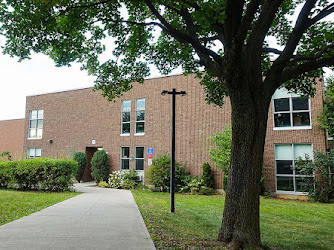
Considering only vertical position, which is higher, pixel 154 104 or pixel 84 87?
Answer: pixel 84 87

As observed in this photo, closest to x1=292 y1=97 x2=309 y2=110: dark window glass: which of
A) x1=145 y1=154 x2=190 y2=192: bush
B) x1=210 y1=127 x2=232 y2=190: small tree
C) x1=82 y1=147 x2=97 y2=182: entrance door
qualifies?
x1=210 y1=127 x2=232 y2=190: small tree

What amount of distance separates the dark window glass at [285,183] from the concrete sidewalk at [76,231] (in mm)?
9360

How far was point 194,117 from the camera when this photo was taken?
17.3 metres

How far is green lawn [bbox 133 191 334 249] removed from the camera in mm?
5560

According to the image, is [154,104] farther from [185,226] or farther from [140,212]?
[185,226]

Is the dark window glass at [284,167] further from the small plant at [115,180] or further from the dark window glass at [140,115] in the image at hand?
the small plant at [115,180]

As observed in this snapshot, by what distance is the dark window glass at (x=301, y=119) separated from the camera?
1410cm

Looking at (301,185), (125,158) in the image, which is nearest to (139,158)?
(125,158)

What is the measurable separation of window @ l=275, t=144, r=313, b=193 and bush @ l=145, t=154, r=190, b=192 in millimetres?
5408

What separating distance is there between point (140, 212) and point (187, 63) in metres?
5.34

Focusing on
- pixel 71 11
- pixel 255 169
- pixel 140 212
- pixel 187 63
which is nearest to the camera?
pixel 255 169

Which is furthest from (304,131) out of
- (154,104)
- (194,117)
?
(154,104)

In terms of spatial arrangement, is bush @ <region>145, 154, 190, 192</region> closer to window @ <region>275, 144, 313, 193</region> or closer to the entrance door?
window @ <region>275, 144, 313, 193</region>

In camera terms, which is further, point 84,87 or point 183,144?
point 84,87
